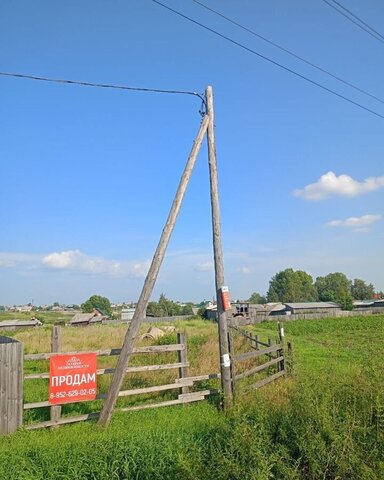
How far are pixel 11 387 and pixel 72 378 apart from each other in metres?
0.98

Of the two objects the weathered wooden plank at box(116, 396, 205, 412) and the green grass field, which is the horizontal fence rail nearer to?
the weathered wooden plank at box(116, 396, 205, 412)

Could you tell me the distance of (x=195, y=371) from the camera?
33.8 ft

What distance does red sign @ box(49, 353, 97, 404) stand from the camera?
22.4 ft

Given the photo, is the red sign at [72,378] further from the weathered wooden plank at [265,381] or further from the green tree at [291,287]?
the green tree at [291,287]

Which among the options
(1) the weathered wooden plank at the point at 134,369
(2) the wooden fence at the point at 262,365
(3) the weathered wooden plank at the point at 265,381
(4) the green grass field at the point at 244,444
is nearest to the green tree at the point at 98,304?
(2) the wooden fence at the point at 262,365

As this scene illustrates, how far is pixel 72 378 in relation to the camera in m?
7.01

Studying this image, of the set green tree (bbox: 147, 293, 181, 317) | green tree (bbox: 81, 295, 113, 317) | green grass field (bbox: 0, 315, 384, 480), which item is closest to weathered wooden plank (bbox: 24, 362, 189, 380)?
green grass field (bbox: 0, 315, 384, 480)

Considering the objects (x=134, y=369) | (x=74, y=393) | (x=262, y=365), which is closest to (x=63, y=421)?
(x=74, y=393)

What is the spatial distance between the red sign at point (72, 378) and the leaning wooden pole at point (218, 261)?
2444 millimetres

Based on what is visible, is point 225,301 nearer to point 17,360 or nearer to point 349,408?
point 349,408

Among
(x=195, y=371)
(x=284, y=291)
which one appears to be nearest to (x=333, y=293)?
(x=284, y=291)

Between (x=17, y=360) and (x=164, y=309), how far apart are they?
371 ft

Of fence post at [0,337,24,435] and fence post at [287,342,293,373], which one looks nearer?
fence post at [0,337,24,435]

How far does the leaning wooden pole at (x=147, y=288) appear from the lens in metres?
6.80
